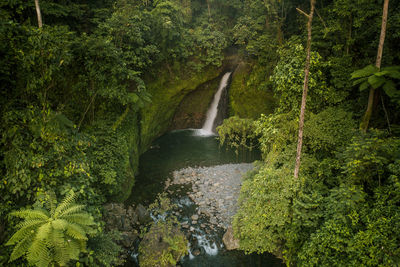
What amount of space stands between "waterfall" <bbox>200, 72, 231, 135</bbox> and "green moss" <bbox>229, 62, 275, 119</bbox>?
2.59 ft

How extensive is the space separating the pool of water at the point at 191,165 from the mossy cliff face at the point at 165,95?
114 centimetres

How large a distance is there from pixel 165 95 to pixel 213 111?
459 cm

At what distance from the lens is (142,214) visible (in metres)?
8.27

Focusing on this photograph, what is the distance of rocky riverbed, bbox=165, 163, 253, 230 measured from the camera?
336 inches

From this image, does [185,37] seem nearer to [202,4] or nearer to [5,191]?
[202,4]

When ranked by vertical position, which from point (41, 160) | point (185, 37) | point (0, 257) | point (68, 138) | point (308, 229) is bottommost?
point (308, 229)

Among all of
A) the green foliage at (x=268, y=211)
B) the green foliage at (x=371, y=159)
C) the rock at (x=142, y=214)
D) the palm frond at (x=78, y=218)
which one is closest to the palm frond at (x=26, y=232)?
the palm frond at (x=78, y=218)

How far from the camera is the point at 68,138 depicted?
5.68m

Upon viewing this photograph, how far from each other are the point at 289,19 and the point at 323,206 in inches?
548

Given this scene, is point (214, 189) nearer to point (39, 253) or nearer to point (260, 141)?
point (260, 141)

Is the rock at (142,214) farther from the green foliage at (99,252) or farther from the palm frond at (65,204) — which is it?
the palm frond at (65,204)

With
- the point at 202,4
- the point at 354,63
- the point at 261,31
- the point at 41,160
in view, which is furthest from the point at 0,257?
the point at 202,4

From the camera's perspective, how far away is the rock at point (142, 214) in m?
8.13

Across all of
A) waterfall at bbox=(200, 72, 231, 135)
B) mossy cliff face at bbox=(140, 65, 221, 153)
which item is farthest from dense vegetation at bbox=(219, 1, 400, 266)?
waterfall at bbox=(200, 72, 231, 135)
